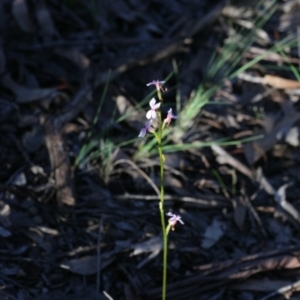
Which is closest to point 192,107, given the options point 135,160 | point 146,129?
point 135,160

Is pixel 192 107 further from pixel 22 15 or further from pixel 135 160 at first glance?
pixel 22 15

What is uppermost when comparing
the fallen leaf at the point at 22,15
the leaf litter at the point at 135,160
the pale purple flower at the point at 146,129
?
the pale purple flower at the point at 146,129

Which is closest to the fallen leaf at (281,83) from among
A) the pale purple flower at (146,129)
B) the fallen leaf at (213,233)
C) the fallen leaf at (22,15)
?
the fallen leaf at (213,233)

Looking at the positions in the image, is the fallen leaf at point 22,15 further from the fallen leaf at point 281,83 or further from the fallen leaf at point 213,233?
the fallen leaf at point 213,233

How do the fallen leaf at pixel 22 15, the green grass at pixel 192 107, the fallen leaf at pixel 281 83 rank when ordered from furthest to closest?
the fallen leaf at pixel 281 83 < the fallen leaf at pixel 22 15 < the green grass at pixel 192 107

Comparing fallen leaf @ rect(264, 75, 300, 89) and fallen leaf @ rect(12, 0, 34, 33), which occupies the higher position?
fallen leaf @ rect(12, 0, 34, 33)

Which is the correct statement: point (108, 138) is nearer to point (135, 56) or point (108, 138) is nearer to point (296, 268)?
point (135, 56)

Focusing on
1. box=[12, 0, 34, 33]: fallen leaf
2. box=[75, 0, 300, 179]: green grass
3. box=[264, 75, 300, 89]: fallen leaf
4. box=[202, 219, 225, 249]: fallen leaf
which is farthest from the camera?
box=[264, 75, 300, 89]: fallen leaf

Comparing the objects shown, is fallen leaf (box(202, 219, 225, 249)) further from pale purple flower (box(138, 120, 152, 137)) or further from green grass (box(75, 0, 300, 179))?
pale purple flower (box(138, 120, 152, 137))

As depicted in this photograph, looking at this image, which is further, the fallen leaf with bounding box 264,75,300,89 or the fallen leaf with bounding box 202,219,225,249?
the fallen leaf with bounding box 264,75,300,89

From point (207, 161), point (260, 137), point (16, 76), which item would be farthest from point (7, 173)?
point (260, 137)

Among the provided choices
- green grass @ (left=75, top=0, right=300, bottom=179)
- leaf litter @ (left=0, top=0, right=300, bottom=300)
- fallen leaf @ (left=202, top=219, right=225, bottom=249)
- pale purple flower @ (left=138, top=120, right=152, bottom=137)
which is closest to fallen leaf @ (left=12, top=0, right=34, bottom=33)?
leaf litter @ (left=0, top=0, right=300, bottom=300)
